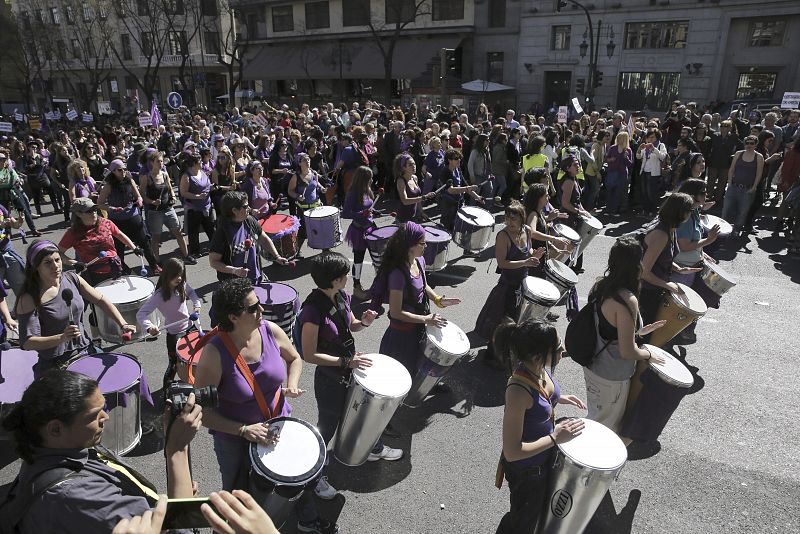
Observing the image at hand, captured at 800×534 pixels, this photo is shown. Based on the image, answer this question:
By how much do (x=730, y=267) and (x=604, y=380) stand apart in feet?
20.5

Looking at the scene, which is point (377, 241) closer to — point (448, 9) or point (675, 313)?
point (675, 313)

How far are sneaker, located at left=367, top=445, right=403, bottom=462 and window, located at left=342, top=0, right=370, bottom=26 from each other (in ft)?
130

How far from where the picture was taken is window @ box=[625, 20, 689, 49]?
2828 cm

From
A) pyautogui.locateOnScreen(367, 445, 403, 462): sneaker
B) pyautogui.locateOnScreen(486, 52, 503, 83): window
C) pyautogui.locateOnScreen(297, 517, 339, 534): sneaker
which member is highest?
pyautogui.locateOnScreen(486, 52, 503, 83): window

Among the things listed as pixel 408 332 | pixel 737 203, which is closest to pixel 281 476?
pixel 408 332

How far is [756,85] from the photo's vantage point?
91.9ft

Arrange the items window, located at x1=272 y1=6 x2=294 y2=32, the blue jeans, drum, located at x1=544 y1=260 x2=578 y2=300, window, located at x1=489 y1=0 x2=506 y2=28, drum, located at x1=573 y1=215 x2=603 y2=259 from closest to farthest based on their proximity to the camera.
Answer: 1. drum, located at x1=544 y1=260 x2=578 y2=300
2. drum, located at x1=573 y1=215 x2=603 y2=259
3. the blue jeans
4. window, located at x1=489 y1=0 x2=506 y2=28
5. window, located at x1=272 y1=6 x2=294 y2=32

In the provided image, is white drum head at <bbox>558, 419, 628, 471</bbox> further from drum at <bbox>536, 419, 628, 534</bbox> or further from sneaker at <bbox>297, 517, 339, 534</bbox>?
sneaker at <bbox>297, 517, 339, 534</bbox>

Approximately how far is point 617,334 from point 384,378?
1664mm

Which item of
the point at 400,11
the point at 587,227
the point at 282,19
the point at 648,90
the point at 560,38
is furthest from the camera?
the point at 282,19

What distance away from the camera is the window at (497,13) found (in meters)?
34.0

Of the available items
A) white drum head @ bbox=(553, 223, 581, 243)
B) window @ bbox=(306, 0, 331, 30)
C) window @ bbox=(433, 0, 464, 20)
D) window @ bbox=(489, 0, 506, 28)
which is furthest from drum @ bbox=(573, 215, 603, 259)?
window @ bbox=(306, 0, 331, 30)

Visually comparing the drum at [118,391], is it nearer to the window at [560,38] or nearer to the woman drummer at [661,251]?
the woman drummer at [661,251]

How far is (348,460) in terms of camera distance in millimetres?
3996
